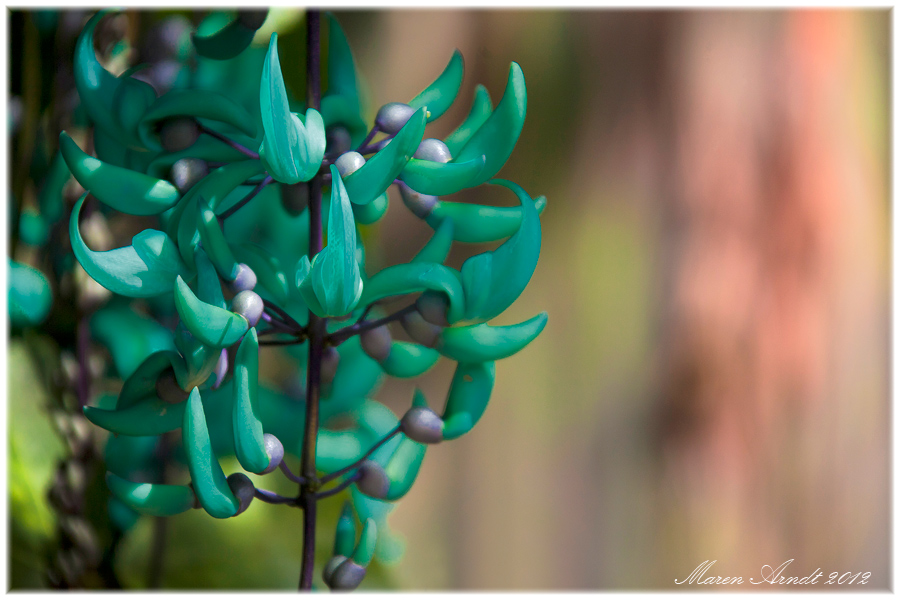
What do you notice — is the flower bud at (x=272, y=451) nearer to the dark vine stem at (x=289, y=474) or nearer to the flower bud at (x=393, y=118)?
the dark vine stem at (x=289, y=474)

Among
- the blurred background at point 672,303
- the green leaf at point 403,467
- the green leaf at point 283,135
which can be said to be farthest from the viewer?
the blurred background at point 672,303

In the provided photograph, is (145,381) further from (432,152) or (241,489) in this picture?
(432,152)

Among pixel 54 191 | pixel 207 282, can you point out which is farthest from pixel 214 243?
pixel 54 191

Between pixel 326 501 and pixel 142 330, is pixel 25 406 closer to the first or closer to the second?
pixel 142 330

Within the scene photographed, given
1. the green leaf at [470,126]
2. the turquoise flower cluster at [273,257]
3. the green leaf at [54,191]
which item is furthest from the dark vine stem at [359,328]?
the green leaf at [54,191]

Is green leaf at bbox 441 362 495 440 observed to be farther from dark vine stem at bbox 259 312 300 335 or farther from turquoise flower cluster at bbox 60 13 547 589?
dark vine stem at bbox 259 312 300 335

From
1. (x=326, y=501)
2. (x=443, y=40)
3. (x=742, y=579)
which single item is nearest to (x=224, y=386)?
(x=326, y=501)
